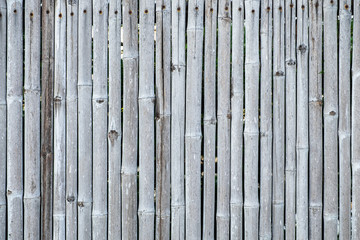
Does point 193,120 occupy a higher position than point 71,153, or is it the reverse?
point 193,120

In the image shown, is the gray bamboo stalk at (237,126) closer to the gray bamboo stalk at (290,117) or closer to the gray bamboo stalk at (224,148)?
the gray bamboo stalk at (224,148)

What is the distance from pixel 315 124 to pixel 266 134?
282 mm

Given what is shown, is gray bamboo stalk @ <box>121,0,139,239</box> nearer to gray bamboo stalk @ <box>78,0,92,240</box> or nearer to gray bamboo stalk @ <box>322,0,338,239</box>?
gray bamboo stalk @ <box>78,0,92,240</box>

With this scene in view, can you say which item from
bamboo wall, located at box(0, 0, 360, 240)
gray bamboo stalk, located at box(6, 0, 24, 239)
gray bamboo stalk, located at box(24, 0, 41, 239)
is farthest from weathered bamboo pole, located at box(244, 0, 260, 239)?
gray bamboo stalk, located at box(6, 0, 24, 239)

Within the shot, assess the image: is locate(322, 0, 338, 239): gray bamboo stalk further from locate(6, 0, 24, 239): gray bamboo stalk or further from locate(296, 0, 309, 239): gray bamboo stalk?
locate(6, 0, 24, 239): gray bamboo stalk

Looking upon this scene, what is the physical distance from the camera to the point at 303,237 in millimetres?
2488

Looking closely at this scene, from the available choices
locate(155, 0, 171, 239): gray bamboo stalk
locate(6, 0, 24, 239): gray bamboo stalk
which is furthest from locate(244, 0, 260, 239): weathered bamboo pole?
locate(6, 0, 24, 239): gray bamboo stalk

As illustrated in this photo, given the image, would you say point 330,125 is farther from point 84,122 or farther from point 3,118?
point 3,118

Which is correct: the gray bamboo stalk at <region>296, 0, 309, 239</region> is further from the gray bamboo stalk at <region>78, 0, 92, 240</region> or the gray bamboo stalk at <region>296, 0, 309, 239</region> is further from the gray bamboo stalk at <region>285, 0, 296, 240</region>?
the gray bamboo stalk at <region>78, 0, 92, 240</region>

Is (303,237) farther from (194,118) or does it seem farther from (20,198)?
(20,198)

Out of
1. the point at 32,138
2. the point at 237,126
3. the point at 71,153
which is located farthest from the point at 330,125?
the point at 32,138

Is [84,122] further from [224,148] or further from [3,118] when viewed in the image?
[224,148]

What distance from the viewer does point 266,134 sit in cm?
249

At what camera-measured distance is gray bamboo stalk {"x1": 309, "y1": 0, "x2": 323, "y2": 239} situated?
2.49 meters
